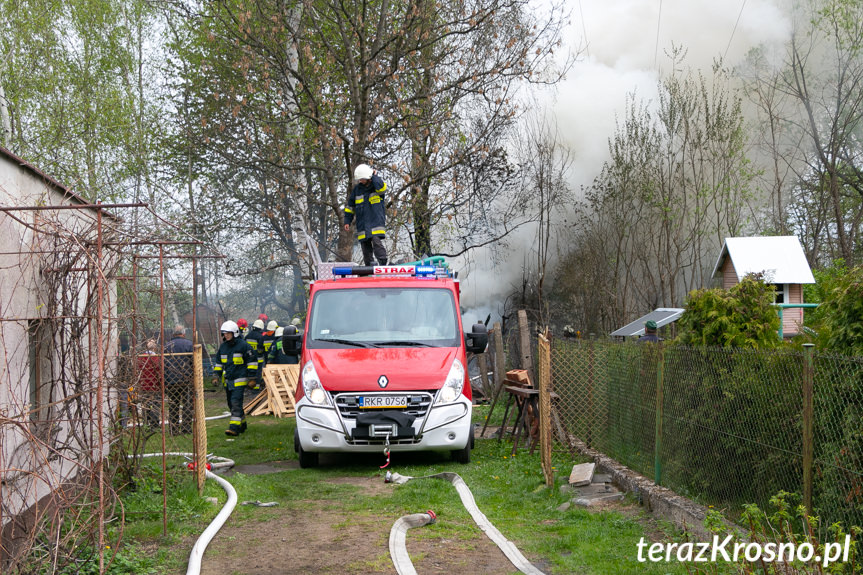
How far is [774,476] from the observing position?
18.5 feet

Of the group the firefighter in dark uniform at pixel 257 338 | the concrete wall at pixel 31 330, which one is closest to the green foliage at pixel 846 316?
the concrete wall at pixel 31 330

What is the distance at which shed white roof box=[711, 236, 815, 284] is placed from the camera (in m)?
17.3

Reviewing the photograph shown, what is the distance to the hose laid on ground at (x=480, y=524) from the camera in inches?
229

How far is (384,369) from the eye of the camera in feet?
32.7

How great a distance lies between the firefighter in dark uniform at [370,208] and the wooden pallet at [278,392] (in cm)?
593

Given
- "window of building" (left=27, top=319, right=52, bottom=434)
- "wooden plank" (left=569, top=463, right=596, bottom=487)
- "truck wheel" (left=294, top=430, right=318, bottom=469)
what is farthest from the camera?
"truck wheel" (left=294, top=430, right=318, bottom=469)

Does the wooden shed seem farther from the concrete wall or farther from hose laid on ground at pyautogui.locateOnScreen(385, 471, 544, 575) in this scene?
the concrete wall

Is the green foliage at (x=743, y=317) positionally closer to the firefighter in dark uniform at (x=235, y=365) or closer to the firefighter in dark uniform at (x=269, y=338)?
the firefighter in dark uniform at (x=235, y=365)

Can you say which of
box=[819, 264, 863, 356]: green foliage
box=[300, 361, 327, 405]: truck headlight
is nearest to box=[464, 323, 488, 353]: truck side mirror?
box=[300, 361, 327, 405]: truck headlight

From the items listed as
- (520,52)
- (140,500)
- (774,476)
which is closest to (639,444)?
(774,476)

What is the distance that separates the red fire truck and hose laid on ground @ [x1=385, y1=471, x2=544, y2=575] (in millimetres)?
558

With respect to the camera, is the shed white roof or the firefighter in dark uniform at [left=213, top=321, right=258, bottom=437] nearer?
the firefighter in dark uniform at [left=213, top=321, right=258, bottom=437]

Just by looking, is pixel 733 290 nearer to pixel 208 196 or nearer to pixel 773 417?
pixel 773 417

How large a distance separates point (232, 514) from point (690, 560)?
4191 millimetres
